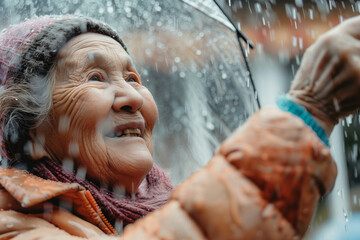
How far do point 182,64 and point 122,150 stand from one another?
1144 mm

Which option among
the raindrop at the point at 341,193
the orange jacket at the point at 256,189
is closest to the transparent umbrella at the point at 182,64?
the orange jacket at the point at 256,189

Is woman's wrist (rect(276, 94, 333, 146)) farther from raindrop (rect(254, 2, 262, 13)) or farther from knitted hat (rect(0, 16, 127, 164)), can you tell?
raindrop (rect(254, 2, 262, 13))

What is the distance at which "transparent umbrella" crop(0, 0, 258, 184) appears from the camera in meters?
2.60

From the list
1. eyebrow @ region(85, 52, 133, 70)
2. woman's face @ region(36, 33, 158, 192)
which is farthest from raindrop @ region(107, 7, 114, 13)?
eyebrow @ region(85, 52, 133, 70)

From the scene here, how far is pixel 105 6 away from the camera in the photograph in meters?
2.78

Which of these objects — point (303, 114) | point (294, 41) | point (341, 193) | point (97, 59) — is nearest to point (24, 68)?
point (97, 59)

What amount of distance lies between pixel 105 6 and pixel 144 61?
462mm

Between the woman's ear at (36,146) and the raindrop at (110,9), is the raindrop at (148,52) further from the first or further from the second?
the woman's ear at (36,146)

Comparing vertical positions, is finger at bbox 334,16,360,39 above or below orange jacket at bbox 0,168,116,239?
above

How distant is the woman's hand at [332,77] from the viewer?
3.66 ft

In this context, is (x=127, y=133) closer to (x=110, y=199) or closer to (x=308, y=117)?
(x=110, y=199)

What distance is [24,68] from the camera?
202cm

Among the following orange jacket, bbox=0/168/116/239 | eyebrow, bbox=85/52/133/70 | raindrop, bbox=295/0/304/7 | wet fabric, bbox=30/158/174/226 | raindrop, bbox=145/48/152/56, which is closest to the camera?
orange jacket, bbox=0/168/116/239

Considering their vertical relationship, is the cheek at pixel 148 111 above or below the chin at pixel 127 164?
above
